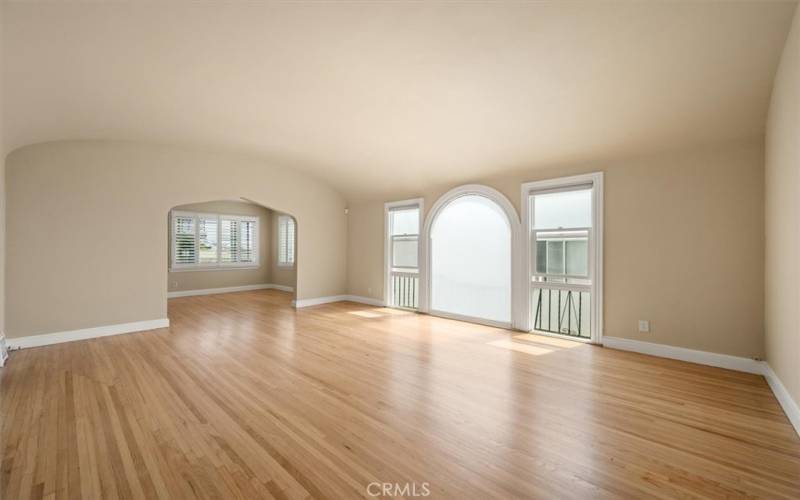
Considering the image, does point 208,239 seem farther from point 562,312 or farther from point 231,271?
point 562,312

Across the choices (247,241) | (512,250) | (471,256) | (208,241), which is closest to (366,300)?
(471,256)

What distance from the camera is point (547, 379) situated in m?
3.32

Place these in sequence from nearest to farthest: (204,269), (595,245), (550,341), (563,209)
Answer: (595,245) < (550,341) < (563,209) < (204,269)

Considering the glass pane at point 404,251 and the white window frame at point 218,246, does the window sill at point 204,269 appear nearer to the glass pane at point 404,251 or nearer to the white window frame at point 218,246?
the white window frame at point 218,246

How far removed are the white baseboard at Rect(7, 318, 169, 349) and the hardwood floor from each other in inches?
9.9

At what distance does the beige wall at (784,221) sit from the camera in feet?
7.86

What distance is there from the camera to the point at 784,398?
2713 mm

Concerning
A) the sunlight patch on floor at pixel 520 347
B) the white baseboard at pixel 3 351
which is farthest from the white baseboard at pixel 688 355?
the white baseboard at pixel 3 351

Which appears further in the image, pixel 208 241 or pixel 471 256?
pixel 208 241

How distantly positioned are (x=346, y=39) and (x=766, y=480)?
3962 millimetres

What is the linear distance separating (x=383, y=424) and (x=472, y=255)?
13.4 feet

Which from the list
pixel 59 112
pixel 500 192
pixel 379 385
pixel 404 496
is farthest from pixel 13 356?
pixel 500 192

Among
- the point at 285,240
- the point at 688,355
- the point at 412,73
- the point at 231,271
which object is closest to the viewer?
the point at 412,73

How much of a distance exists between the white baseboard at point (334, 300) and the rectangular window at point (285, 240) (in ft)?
8.33
